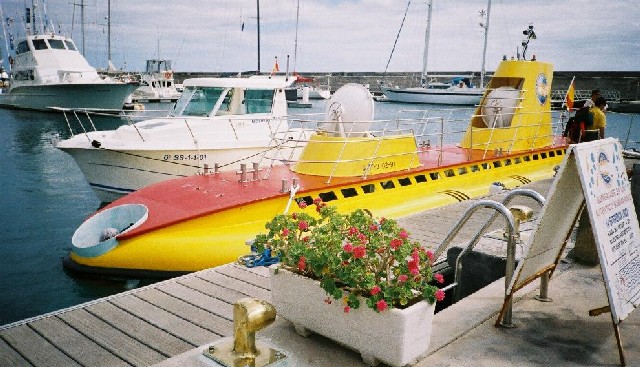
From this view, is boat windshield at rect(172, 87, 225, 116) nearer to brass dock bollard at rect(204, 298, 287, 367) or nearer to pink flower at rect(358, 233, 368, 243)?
pink flower at rect(358, 233, 368, 243)

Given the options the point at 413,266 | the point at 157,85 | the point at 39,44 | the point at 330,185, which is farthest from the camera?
the point at 157,85

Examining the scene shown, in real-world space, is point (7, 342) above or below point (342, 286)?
below

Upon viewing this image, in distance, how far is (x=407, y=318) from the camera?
3.34m

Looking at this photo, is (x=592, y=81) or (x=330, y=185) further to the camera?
(x=592, y=81)

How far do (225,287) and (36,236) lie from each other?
9707 mm

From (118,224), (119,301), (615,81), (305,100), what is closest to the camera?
(119,301)

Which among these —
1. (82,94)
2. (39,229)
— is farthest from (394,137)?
(82,94)

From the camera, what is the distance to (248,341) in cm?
317

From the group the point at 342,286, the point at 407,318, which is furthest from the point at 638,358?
the point at 342,286

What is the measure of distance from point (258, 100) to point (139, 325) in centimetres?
1198

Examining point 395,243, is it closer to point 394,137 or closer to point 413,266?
point 413,266

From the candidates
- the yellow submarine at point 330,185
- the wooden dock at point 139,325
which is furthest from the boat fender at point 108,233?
the wooden dock at point 139,325

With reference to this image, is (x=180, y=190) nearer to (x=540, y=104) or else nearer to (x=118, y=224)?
(x=118, y=224)

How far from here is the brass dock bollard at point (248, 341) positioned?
309cm
